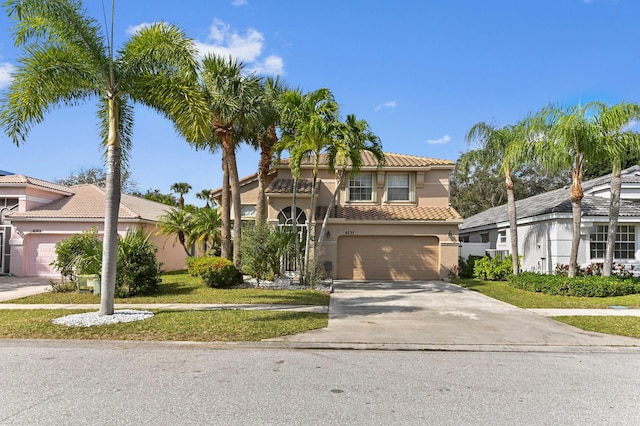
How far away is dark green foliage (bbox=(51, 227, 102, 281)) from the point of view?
14.5m

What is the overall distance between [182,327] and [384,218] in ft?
43.6

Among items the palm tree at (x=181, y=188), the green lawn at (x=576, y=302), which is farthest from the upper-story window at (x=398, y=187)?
the palm tree at (x=181, y=188)

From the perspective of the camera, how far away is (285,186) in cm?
2122

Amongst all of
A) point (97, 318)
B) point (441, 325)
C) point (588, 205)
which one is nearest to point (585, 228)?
point (588, 205)

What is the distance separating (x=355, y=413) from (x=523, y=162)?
15.6 m

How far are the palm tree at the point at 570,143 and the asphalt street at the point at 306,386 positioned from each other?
9642mm

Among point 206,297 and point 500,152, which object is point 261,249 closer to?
point 206,297

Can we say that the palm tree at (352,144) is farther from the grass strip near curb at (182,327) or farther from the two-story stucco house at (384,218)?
the grass strip near curb at (182,327)

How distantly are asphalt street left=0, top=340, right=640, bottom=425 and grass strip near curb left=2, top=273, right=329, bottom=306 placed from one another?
5.08 metres

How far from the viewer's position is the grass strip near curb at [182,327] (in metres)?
8.66

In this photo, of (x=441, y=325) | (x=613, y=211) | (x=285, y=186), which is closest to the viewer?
(x=441, y=325)

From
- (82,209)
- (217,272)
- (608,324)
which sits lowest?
(608,324)

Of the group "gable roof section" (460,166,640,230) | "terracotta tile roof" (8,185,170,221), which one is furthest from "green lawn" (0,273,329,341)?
"gable roof section" (460,166,640,230)

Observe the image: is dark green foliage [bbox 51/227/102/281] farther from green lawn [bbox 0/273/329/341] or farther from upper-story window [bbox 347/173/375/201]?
upper-story window [bbox 347/173/375/201]
